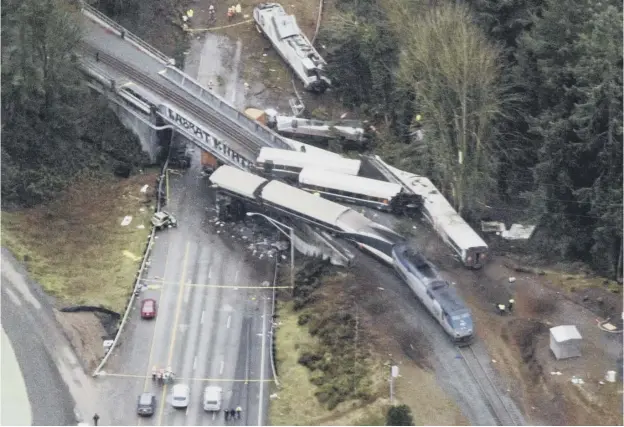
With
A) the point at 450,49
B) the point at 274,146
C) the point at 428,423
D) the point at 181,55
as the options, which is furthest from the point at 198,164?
the point at 428,423

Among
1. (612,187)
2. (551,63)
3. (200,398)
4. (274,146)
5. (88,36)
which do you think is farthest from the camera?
(88,36)

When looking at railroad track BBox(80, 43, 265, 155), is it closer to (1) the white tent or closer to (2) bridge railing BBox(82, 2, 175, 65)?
(2) bridge railing BBox(82, 2, 175, 65)

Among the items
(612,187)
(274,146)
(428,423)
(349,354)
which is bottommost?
(428,423)

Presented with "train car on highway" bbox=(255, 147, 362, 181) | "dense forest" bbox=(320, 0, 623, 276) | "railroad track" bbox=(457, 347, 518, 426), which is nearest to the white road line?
"railroad track" bbox=(457, 347, 518, 426)

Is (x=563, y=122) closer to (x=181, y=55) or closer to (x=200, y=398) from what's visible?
(x=200, y=398)

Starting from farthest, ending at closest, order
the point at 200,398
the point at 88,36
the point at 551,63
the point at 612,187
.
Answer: the point at 88,36 → the point at 551,63 → the point at 612,187 → the point at 200,398

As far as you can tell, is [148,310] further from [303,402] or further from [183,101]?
[183,101]

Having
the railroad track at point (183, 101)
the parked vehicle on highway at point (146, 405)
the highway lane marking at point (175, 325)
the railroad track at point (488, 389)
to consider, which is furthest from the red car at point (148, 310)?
the railroad track at point (488, 389)
